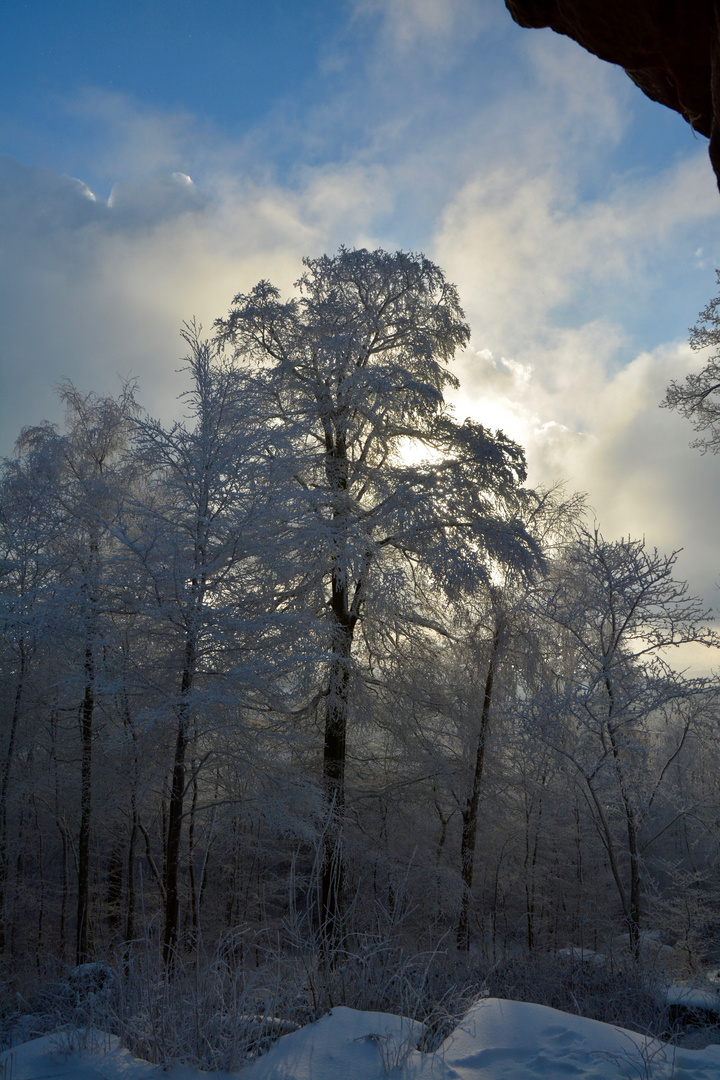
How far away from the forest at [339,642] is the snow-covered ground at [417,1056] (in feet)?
4.53

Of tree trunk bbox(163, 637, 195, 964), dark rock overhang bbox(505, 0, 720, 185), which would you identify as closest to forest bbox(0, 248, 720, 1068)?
tree trunk bbox(163, 637, 195, 964)

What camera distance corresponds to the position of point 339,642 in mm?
9875

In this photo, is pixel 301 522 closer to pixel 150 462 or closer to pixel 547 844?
pixel 150 462

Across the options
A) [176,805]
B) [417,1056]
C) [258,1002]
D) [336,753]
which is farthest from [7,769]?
[417,1056]

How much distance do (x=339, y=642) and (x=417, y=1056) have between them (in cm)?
665

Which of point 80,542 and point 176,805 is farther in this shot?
point 80,542

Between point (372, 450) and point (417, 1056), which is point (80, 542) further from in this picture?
point (417, 1056)

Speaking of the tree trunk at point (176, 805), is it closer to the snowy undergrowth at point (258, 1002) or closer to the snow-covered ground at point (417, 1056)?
the snowy undergrowth at point (258, 1002)

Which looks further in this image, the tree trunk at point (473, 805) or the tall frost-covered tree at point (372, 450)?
the tree trunk at point (473, 805)

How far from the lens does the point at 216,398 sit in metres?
8.61

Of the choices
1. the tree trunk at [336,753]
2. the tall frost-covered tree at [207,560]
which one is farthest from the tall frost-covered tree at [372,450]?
the tall frost-covered tree at [207,560]

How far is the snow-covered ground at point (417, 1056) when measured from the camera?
3.20 m

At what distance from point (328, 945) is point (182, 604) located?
13.1ft

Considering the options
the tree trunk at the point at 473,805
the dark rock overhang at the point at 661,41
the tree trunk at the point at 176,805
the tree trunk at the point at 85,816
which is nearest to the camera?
the dark rock overhang at the point at 661,41
